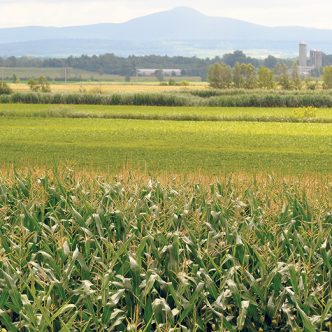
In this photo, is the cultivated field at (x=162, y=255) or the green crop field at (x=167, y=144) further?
the green crop field at (x=167, y=144)

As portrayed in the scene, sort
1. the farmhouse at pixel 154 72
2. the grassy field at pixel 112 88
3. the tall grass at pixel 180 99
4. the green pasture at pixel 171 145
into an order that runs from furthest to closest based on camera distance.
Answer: the farmhouse at pixel 154 72
the grassy field at pixel 112 88
the tall grass at pixel 180 99
the green pasture at pixel 171 145

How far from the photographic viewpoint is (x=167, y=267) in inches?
328

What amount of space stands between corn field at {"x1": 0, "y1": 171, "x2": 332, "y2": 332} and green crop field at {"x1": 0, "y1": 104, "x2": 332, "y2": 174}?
10.2 meters

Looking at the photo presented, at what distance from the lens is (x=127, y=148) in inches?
1256

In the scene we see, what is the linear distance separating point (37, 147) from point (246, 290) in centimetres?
2470

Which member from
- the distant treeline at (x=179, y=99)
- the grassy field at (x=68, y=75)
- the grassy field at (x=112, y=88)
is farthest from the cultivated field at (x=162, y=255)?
the grassy field at (x=68, y=75)

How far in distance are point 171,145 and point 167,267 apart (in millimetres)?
25258

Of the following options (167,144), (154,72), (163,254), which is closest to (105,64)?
(154,72)

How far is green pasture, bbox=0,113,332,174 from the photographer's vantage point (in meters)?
26.2

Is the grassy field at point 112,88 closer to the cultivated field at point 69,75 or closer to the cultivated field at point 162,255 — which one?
the cultivated field at point 69,75

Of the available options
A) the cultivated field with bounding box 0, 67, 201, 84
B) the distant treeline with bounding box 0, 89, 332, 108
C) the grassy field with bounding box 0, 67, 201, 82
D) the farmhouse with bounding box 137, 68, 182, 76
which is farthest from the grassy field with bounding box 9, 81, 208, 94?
the farmhouse with bounding box 137, 68, 182, 76

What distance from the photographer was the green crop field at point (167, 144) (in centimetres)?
2627

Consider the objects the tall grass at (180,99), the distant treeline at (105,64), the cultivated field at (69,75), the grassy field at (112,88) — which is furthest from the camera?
the distant treeline at (105,64)

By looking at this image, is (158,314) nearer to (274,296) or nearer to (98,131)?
(274,296)
